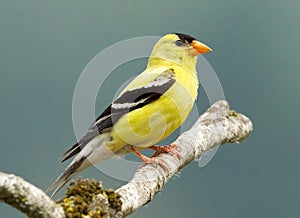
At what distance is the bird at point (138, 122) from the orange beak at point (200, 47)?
0.53 metres

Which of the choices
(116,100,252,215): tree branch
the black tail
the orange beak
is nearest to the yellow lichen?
(116,100,252,215): tree branch

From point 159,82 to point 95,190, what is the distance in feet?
6.50

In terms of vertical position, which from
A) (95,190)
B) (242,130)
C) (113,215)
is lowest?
(242,130)

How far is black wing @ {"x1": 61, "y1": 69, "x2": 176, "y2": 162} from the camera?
4.36m

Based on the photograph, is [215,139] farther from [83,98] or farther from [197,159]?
[83,98]

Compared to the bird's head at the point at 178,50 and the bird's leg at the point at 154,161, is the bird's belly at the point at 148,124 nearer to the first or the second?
the bird's leg at the point at 154,161

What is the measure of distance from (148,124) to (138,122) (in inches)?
3.3

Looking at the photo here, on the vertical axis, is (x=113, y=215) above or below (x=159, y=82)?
below

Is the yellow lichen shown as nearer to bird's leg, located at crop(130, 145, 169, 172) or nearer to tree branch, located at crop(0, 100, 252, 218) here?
tree branch, located at crop(0, 100, 252, 218)

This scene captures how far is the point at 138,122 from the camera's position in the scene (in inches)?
172

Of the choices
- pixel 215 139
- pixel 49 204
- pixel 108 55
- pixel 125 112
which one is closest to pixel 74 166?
pixel 125 112

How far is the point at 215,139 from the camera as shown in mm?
5133

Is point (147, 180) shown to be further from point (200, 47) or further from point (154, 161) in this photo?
point (200, 47)

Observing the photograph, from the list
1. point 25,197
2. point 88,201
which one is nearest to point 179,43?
point 88,201
